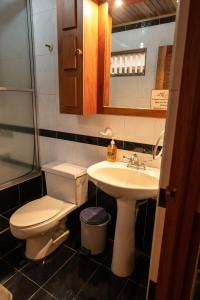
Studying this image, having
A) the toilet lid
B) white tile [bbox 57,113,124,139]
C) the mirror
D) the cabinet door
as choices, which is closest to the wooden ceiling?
the mirror

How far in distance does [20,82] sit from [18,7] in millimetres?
646

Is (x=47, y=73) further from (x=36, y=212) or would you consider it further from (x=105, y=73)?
(x=36, y=212)

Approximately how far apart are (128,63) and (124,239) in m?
1.30

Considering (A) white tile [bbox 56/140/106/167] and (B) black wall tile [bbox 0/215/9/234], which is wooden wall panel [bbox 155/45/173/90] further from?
(B) black wall tile [bbox 0/215/9/234]

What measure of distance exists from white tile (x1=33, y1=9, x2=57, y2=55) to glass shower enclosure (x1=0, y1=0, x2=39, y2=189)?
83 mm

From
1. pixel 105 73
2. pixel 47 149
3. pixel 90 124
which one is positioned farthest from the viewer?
pixel 47 149

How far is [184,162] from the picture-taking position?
28.7 inches

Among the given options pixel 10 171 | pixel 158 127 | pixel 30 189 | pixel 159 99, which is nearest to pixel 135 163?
pixel 158 127

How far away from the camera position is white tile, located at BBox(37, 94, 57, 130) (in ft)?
6.38

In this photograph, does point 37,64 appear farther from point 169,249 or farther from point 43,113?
point 169,249

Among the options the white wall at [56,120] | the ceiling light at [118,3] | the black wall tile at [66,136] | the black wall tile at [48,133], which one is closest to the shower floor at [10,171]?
the white wall at [56,120]

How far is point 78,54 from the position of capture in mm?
1464

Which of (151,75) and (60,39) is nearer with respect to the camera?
(151,75)

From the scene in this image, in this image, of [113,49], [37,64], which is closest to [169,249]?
[113,49]
